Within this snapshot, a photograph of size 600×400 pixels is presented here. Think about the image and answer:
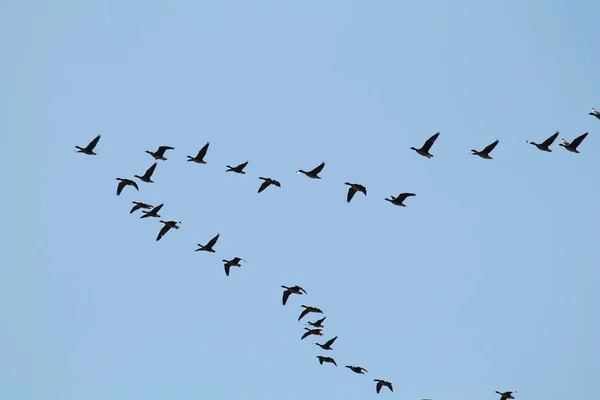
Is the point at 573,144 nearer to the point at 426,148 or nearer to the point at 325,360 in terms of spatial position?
the point at 426,148

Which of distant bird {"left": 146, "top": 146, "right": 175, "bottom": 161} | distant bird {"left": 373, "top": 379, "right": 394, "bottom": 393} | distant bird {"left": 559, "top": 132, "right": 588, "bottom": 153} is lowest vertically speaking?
distant bird {"left": 373, "top": 379, "right": 394, "bottom": 393}

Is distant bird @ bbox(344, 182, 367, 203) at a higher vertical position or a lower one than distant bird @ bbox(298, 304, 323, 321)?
higher

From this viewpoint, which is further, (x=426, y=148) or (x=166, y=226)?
(x=166, y=226)

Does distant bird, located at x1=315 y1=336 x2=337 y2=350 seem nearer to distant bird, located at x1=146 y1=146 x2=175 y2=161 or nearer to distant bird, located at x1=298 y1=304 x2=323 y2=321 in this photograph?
distant bird, located at x1=298 y1=304 x2=323 y2=321

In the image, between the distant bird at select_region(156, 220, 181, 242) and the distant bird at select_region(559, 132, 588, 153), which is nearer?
the distant bird at select_region(559, 132, 588, 153)

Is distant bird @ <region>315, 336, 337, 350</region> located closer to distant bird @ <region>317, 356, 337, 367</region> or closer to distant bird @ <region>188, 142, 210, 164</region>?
distant bird @ <region>317, 356, 337, 367</region>

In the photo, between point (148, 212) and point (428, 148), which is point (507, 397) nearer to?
point (428, 148)

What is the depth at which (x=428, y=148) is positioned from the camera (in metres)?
80.1

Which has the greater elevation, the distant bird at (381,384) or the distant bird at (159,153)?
the distant bird at (159,153)

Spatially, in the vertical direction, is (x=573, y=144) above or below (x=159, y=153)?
above

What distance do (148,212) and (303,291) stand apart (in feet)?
38.4

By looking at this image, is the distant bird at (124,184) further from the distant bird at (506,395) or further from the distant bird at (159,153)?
the distant bird at (506,395)

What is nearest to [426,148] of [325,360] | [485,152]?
[485,152]

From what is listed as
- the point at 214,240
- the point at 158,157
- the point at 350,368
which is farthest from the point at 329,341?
the point at 158,157
